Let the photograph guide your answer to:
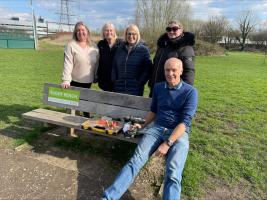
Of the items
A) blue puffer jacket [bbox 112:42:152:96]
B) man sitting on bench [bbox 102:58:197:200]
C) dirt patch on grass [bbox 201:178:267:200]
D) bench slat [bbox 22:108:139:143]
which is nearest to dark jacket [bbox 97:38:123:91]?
blue puffer jacket [bbox 112:42:152:96]

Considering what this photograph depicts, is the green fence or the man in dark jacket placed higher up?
the green fence

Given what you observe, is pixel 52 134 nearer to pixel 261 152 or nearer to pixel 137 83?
pixel 137 83

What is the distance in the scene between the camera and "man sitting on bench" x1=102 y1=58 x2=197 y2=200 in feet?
10.2

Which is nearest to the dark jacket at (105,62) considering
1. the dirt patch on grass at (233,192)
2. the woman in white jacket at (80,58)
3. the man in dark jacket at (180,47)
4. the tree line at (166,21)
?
the woman in white jacket at (80,58)

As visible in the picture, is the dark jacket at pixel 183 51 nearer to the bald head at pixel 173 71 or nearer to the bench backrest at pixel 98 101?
the bald head at pixel 173 71

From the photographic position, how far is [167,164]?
124 inches

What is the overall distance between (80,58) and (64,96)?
2.34 ft

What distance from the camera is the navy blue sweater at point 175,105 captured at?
3436 millimetres

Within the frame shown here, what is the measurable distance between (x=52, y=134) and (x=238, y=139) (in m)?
3.28

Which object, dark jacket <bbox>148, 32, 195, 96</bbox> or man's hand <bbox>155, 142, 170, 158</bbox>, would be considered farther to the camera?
dark jacket <bbox>148, 32, 195, 96</bbox>

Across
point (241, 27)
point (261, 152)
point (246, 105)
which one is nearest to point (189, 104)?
point (261, 152)

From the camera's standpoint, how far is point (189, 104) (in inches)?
135

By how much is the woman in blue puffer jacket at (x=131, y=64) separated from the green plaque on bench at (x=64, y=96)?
2.38 feet

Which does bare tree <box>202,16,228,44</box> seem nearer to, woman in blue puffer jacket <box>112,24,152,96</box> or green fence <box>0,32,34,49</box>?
green fence <box>0,32,34,49</box>
